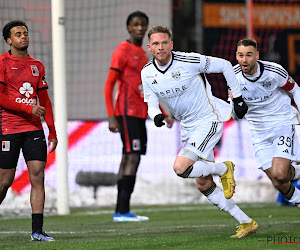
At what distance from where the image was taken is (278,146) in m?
7.85

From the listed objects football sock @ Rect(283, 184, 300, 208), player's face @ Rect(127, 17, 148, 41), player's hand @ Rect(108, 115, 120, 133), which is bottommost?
football sock @ Rect(283, 184, 300, 208)

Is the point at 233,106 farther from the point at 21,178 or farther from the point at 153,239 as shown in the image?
the point at 21,178

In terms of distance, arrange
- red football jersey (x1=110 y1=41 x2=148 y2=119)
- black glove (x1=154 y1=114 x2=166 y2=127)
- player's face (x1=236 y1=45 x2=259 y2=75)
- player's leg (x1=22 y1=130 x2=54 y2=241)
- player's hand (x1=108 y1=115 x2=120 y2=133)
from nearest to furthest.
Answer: black glove (x1=154 y1=114 x2=166 y2=127)
player's leg (x1=22 y1=130 x2=54 y2=241)
player's face (x1=236 y1=45 x2=259 y2=75)
player's hand (x1=108 y1=115 x2=120 y2=133)
red football jersey (x1=110 y1=41 x2=148 y2=119)

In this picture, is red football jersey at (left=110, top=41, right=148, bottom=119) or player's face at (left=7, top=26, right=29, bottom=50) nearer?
player's face at (left=7, top=26, right=29, bottom=50)

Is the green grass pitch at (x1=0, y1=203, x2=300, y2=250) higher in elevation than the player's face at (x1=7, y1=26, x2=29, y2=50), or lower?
lower

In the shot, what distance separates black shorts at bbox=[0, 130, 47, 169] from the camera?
684 cm

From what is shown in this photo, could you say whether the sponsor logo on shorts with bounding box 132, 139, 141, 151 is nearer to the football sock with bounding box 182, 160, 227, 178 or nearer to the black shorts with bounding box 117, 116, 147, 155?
the black shorts with bounding box 117, 116, 147, 155

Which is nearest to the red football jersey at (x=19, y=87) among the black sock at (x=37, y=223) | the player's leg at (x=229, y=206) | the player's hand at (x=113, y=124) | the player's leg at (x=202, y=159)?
the black sock at (x=37, y=223)

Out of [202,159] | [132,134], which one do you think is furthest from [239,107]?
[132,134]

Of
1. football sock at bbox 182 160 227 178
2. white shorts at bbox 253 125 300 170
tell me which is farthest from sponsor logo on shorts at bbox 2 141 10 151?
white shorts at bbox 253 125 300 170

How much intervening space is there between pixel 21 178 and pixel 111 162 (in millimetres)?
1427

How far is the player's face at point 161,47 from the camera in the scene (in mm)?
6807

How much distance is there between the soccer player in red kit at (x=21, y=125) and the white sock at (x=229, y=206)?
1.58 metres

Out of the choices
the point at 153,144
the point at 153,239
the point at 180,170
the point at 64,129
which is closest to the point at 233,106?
the point at 180,170
